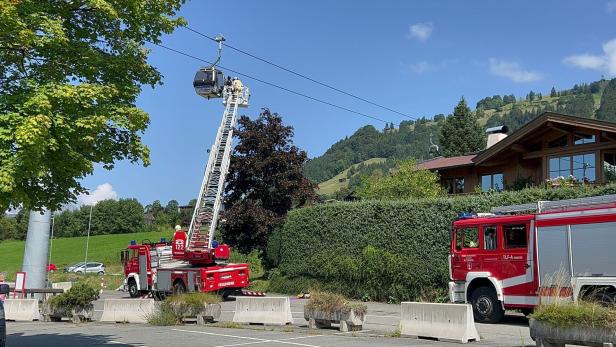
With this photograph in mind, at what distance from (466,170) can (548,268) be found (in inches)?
874

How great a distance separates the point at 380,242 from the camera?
959 inches

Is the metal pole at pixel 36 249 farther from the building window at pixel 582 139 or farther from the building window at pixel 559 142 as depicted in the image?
the building window at pixel 582 139

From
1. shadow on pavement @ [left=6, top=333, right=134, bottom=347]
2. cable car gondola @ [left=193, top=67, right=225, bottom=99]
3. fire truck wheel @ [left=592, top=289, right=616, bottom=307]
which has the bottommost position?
shadow on pavement @ [left=6, top=333, right=134, bottom=347]

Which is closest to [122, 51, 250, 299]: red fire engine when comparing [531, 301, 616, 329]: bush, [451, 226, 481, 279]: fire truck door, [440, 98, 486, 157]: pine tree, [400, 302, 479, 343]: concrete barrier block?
[451, 226, 481, 279]: fire truck door

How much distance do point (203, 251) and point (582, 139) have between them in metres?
17.8

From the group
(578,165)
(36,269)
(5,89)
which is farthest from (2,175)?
(578,165)

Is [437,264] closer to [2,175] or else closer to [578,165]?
[578,165]

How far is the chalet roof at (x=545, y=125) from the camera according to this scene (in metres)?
26.2

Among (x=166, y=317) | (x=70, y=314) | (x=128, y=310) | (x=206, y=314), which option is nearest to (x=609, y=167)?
(x=206, y=314)

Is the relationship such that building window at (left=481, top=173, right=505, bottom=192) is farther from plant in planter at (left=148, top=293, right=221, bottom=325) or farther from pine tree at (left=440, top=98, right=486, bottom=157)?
pine tree at (left=440, top=98, right=486, bottom=157)

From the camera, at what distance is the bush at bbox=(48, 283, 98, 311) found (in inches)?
725

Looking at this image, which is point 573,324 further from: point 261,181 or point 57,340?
point 261,181

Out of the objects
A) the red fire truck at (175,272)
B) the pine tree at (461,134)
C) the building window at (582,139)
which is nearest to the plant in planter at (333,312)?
the red fire truck at (175,272)

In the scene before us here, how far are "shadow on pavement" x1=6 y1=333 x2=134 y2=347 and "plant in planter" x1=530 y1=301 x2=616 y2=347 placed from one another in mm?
8090
